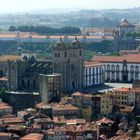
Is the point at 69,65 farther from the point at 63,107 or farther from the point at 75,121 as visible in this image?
the point at 75,121

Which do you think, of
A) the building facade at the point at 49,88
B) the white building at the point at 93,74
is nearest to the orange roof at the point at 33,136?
the building facade at the point at 49,88

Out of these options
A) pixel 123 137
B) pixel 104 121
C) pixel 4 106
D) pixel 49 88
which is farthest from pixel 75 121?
pixel 49 88

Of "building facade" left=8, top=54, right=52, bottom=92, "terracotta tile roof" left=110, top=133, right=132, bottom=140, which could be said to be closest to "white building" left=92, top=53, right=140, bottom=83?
"building facade" left=8, top=54, right=52, bottom=92

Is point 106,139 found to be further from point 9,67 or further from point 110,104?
point 9,67

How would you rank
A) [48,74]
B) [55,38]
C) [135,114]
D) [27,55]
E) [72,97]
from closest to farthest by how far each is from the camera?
[135,114], [72,97], [48,74], [27,55], [55,38]

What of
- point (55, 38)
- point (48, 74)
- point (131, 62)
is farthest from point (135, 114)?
point (55, 38)

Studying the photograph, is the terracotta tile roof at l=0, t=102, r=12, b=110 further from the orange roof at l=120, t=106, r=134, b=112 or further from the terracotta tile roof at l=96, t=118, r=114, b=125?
the orange roof at l=120, t=106, r=134, b=112
